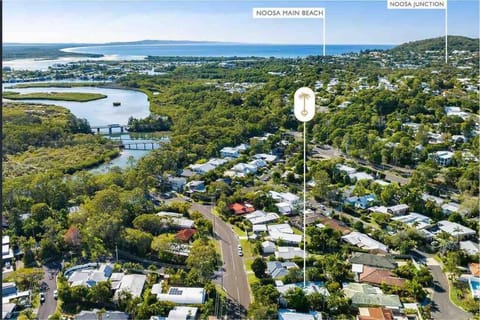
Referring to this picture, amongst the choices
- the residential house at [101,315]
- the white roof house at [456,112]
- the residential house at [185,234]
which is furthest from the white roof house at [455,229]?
the white roof house at [456,112]

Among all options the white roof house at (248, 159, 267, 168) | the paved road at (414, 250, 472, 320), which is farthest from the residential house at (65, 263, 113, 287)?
the white roof house at (248, 159, 267, 168)

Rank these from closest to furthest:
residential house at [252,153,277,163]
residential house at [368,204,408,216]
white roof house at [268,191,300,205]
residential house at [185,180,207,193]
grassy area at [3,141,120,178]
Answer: residential house at [368,204,408,216] < white roof house at [268,191,300,205] < residential house at [185,180,207,193] < grassy area at [3,141,120,178] < residential house at [252,153,277,163]

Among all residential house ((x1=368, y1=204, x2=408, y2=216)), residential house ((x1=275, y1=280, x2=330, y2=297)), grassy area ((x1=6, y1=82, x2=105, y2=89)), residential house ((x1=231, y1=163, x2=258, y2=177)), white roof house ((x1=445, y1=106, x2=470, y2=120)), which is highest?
grassy area ((x1=6, y1=82, x2=105, y2=89))

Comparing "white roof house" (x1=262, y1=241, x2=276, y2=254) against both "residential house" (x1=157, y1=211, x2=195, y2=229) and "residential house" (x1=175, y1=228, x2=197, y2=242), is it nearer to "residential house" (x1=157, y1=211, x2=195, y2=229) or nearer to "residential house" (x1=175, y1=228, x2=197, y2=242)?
"residential house" (x1=175, y1=228, x2=197, y2=242)

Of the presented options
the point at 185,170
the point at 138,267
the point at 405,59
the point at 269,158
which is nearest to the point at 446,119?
the point at 269,158

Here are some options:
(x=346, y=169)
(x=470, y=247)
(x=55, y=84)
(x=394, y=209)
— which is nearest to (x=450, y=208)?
(x=394, y=209)

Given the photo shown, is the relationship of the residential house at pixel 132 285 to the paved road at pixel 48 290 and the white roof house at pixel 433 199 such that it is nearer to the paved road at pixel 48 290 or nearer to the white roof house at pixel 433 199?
the paved road at pixel 48 290

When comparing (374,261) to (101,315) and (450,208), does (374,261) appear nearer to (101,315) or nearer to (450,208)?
(450,208)
